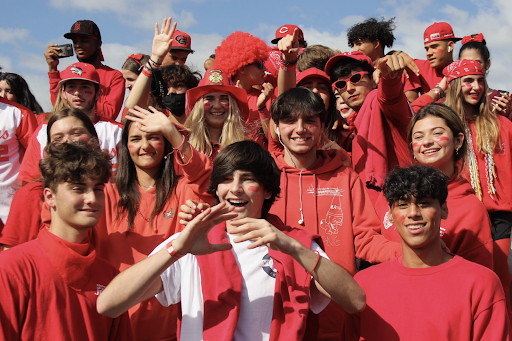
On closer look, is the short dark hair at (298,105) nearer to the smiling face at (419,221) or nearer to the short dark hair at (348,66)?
→ the smiling face at (419,221)

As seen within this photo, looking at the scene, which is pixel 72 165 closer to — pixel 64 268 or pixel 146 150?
pixel 64 268

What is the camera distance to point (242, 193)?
297 centimetres

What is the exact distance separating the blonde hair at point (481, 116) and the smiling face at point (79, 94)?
141 inches

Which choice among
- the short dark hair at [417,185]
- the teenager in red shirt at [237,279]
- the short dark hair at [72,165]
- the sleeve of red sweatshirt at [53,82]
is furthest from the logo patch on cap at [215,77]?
the sleeve of red sweatshirt at [53,82]

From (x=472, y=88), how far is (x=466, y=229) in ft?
7.08

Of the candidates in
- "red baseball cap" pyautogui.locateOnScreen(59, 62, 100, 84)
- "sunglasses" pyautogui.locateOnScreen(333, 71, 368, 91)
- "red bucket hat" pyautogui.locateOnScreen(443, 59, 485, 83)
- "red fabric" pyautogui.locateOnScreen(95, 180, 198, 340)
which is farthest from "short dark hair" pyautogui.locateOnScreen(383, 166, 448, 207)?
"red baseball cap" pyautogui.locateOnScreen(59, 62, 100, 84)

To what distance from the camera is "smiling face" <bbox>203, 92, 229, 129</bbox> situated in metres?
4.92

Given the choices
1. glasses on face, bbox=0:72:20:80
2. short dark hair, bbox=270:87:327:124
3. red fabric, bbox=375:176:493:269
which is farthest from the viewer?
glasses on face, bbox=0:72:20:80

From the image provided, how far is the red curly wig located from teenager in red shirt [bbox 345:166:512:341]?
290 cm

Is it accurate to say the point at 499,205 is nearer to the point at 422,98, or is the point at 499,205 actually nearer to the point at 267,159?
the point at 422,98

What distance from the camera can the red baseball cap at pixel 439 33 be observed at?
21.9 ft

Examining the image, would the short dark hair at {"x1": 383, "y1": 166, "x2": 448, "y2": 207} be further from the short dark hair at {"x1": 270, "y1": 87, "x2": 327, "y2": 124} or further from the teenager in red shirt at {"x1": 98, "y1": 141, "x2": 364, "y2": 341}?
the short dark hair at {"x1": 270, "y1": 87, "x2": 327, "y2": 124}

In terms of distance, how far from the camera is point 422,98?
5230mm

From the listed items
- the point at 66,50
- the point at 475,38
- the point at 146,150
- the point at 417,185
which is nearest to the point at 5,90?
the point at 66,50
